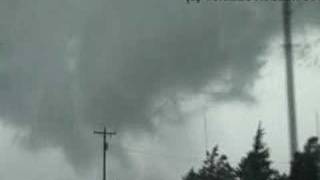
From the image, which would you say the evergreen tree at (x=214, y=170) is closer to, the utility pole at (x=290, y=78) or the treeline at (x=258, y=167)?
the treeline at (x=258, y=167)

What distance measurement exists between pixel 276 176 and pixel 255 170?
5.67 m

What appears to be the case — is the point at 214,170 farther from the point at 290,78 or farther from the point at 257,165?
the point at 290,78

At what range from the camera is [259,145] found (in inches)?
3765

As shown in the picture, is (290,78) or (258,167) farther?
(258,167)

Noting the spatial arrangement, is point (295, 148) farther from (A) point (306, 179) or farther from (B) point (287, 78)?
(A) point (306, 179)

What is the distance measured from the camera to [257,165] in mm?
91688

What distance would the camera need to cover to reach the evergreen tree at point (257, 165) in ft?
298

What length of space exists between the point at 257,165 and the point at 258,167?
480mm

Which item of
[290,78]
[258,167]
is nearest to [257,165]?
[258,167]

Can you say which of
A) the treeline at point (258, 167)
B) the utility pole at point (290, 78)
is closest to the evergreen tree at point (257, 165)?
the treeline at point (258, 167)

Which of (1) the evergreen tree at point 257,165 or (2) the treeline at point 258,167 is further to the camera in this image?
(1) the evergreen tree at point 257,165

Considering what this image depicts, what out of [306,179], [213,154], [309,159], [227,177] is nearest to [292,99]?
[306,179]

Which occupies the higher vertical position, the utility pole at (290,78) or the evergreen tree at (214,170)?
the evergreen tree at (214,170)

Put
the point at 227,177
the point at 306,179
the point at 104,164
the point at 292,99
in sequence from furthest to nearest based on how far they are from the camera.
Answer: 1. the point at 227,177
2. the point at 104,164
3. the point at 306,179
4. the point at 292,99
